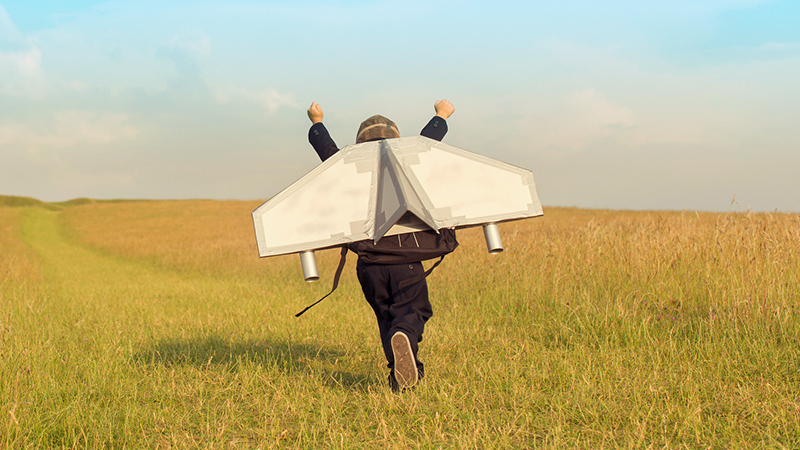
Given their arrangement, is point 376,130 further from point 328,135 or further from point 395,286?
point 395,286

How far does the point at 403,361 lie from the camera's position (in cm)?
310

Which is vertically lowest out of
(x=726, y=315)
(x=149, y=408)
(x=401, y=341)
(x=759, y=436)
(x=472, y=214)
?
(x=759, y=436)

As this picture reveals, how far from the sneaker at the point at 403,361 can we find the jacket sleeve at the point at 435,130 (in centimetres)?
151

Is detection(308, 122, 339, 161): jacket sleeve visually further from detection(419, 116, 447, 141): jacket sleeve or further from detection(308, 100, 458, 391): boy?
detection(419, 116, 447, 141): jacket sleeve

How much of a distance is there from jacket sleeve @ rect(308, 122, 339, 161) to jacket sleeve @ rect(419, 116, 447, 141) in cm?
71

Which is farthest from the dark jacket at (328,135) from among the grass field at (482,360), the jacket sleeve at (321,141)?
the grass field at (482,360)

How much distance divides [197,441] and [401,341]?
1439 millimetres

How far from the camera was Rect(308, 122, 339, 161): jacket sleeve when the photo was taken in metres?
3.67

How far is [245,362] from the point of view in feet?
14.6

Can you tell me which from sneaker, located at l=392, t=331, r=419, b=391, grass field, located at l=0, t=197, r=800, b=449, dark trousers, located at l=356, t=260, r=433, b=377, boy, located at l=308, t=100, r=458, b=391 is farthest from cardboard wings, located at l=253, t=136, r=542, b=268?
grass field, located at l=0, t=197, r=800, b=449

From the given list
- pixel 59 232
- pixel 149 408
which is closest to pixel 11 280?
pixel 149 408

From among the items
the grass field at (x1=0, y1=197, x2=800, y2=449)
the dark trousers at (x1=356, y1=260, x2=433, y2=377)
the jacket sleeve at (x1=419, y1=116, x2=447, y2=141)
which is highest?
the jacket sleeve at (x1=419, y1=116, x2=447, y2=141)

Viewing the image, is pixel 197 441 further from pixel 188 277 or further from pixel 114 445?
pixel 188 277

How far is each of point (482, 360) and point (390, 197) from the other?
1.87 meters
